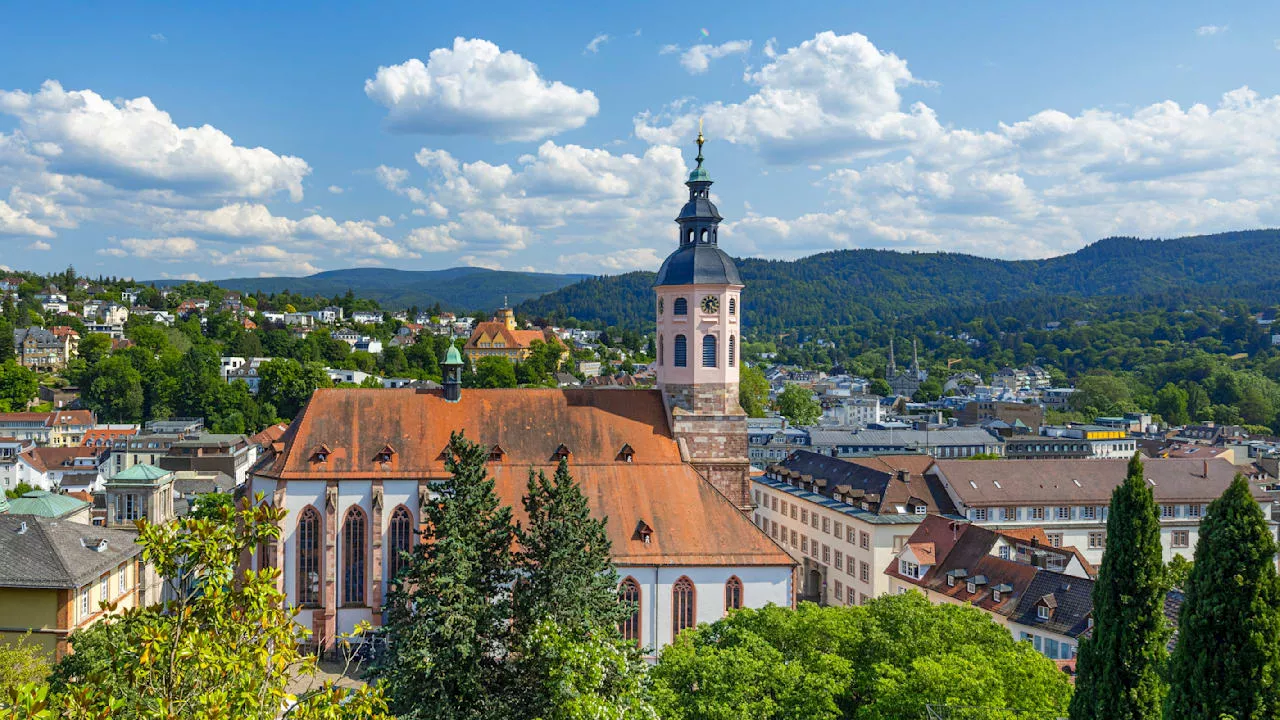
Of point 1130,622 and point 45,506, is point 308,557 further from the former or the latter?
point 1130,622

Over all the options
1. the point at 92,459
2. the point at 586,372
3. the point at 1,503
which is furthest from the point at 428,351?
the point at 1,503

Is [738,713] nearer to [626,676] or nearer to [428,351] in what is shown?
[626,676]

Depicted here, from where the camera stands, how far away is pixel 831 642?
88.4 feet

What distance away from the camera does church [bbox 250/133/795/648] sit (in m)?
37.5

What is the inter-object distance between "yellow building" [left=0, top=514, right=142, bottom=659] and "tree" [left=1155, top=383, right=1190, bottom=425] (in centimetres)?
16984

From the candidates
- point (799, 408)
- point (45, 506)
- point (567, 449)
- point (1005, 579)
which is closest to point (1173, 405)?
point (799, 408)

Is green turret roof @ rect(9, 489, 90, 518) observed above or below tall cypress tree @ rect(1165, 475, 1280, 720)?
below

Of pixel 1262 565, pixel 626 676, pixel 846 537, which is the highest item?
Result: pixel 1262 565

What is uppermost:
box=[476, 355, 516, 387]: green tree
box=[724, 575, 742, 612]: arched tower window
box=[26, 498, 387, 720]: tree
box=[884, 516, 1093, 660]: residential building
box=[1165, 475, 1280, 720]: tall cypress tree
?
box=[476, 355, 516, 387]: green tree

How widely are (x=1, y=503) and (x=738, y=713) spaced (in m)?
43.9

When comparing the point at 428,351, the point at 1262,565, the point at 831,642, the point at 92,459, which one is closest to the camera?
the point at 1262,565

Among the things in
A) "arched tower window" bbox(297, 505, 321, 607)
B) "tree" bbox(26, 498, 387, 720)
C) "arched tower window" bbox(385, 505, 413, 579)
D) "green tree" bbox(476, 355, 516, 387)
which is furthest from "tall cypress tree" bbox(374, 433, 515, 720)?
"green tree" bbox(476, 355, 516, 387)

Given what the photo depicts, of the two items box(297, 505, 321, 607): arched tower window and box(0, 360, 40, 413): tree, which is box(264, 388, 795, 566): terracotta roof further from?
box(0, 360, 40, 413): tree

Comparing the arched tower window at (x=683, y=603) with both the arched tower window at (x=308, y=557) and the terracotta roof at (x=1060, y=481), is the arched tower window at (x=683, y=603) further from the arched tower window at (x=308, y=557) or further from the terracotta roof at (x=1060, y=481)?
the terracotta roof at (x=1060, y=481)
